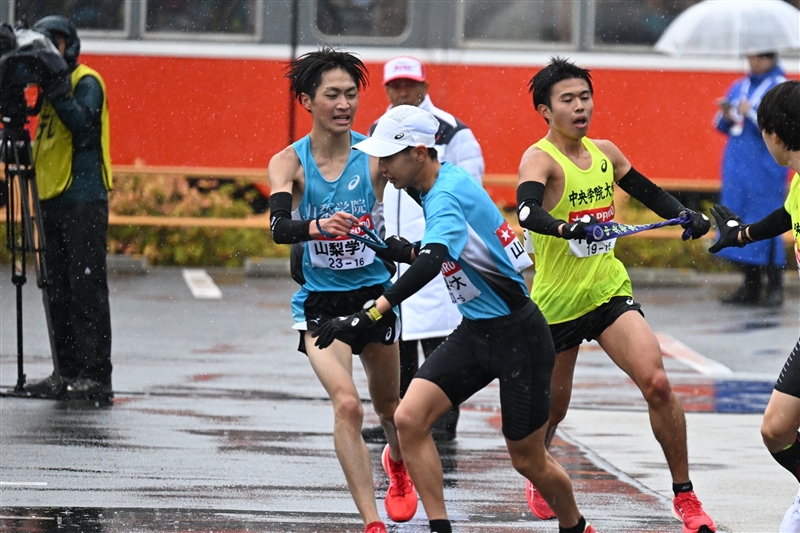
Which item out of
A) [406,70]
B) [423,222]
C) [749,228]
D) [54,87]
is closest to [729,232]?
[749,228]

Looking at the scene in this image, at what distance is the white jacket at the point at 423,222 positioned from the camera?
8297 millimetres

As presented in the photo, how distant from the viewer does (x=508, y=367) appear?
5.56 metres

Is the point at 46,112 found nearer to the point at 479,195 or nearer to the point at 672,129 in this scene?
the point at 479,195

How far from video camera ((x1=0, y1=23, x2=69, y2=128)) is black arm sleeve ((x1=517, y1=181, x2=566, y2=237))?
3.51 metres

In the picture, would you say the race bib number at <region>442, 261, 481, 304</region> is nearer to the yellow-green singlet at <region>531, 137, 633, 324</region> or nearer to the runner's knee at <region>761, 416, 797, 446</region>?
the yellow-green singlet at <region>531, 137, 633, 324</region>

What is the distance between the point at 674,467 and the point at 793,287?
1057cm

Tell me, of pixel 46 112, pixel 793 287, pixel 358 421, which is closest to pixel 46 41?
pixel 46 112

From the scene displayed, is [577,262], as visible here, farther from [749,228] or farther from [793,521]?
[793,521]

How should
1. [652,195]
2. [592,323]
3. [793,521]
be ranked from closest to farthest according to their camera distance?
[793,521] < [592,323] < [652,195]

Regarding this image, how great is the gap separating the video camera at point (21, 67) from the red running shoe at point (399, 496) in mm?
3455

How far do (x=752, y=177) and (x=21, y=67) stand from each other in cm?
864

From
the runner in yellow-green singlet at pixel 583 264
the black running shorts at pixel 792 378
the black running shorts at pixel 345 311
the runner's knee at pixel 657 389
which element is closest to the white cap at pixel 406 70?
the runner in yellow-green singlet at pixel 583 264

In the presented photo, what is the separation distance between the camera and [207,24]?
1716 cm

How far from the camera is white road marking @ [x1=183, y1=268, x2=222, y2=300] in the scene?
14.5 meters
